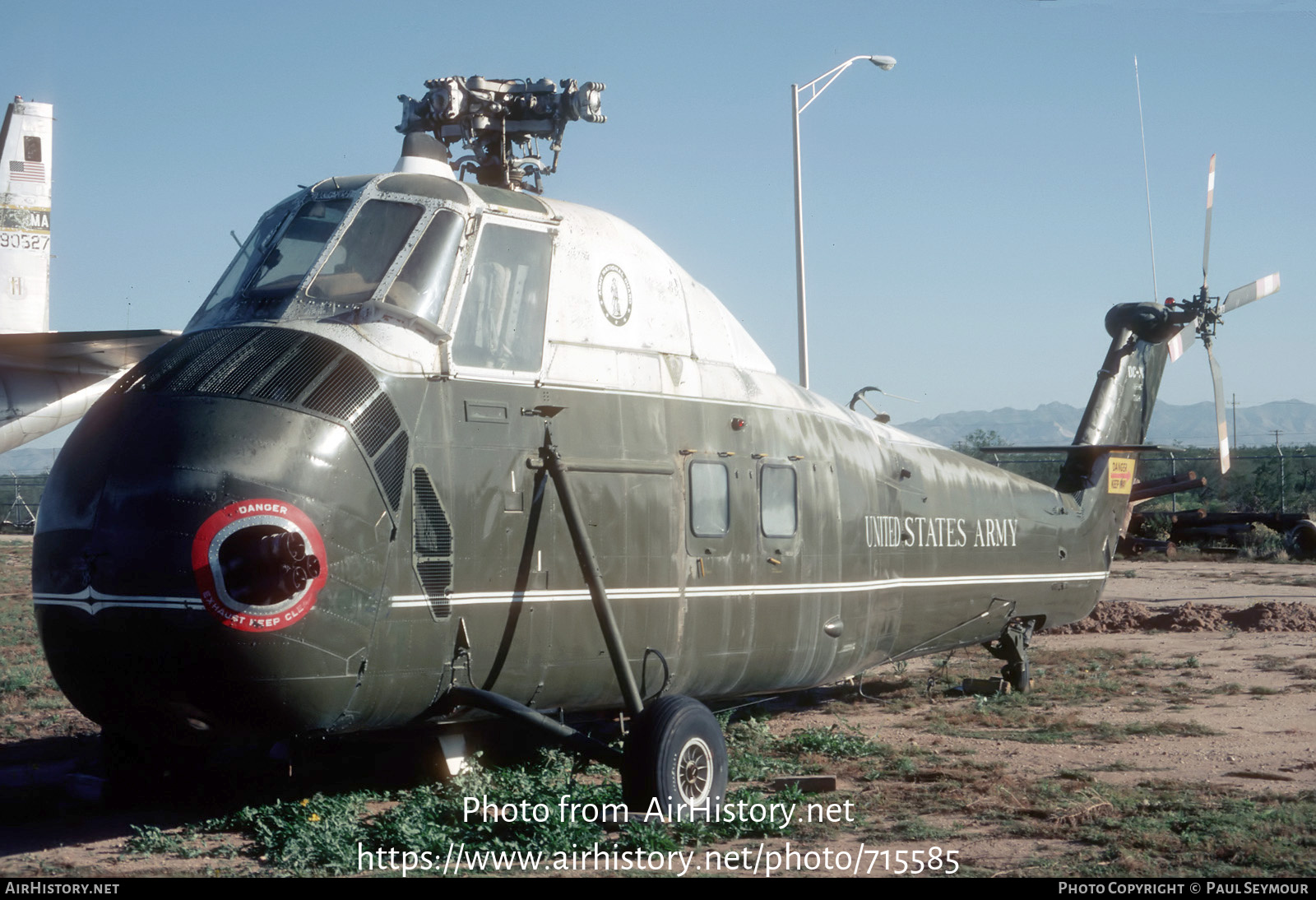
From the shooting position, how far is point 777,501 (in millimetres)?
9570

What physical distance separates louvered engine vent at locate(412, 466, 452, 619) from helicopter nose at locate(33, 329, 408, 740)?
215 mm

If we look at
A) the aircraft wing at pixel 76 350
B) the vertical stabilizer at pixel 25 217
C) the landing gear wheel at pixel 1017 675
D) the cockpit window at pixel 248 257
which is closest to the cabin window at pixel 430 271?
the cockpit window at pixel 248 257

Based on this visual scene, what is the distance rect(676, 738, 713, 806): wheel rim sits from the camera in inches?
289

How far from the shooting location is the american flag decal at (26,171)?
27.8 metres

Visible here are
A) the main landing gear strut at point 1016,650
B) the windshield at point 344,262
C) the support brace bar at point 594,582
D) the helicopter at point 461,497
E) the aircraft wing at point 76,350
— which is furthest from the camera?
the aircraft wing at point 76,350

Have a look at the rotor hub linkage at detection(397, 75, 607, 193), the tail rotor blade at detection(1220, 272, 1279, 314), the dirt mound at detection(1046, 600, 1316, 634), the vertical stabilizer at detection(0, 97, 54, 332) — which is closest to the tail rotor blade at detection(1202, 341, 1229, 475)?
the tail rotor blade at detection(1220, 272, 1279, 314)

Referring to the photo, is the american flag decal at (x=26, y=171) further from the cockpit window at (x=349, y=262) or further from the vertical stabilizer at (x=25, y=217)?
the cockpit window at (x=349, y=262)

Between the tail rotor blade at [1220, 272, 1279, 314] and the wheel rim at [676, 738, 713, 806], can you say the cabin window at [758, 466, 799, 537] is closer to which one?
the wheel rim at [676, 738, 713, 806]

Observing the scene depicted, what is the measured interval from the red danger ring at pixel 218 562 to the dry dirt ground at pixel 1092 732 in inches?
57.5

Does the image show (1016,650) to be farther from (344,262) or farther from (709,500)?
(344,262)

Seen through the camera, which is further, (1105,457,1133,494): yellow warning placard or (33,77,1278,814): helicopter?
(1105,457,1133,494): yellow warning placard

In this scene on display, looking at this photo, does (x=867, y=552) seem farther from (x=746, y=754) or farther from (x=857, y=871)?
(x=857, y=871)

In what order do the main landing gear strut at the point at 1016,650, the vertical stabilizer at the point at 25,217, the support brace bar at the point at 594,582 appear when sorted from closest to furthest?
the support brace bar at the point at 594,582 → the main landing gear strut at the point at 1016,650 → the vertical stabilizer at the point at 25,217

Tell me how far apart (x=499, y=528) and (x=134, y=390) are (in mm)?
2307
